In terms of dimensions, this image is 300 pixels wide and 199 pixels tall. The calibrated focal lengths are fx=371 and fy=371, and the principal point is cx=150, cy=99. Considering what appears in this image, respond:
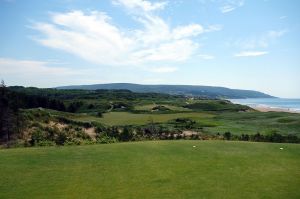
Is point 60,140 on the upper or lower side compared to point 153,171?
lower

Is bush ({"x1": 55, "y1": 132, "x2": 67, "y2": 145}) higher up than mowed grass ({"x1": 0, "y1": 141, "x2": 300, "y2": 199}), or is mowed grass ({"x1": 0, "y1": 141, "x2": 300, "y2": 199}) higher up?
mowed grass ({"x1": 0, "y1": 141, "x2": 300, "y2": 199})

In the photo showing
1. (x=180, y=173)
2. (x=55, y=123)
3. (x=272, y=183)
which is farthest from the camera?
(x=55, y=123)

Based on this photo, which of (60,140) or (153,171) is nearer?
(153,171)

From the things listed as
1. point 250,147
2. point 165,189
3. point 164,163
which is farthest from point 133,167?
point 250,147

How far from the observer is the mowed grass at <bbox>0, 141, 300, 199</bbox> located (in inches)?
540

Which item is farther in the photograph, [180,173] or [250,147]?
[250,147]

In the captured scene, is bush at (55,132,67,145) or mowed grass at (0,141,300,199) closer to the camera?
mowed grass at (0,141,300,199)

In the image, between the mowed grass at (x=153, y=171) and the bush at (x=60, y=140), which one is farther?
the bush at (x=60, y=140)

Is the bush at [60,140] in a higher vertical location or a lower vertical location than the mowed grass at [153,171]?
lower

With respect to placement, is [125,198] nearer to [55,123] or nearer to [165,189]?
[165,189]

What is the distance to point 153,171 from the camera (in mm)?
16328

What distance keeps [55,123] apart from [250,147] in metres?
38.5

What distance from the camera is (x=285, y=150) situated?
68.0 feet

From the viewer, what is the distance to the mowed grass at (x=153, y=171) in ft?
45.0
